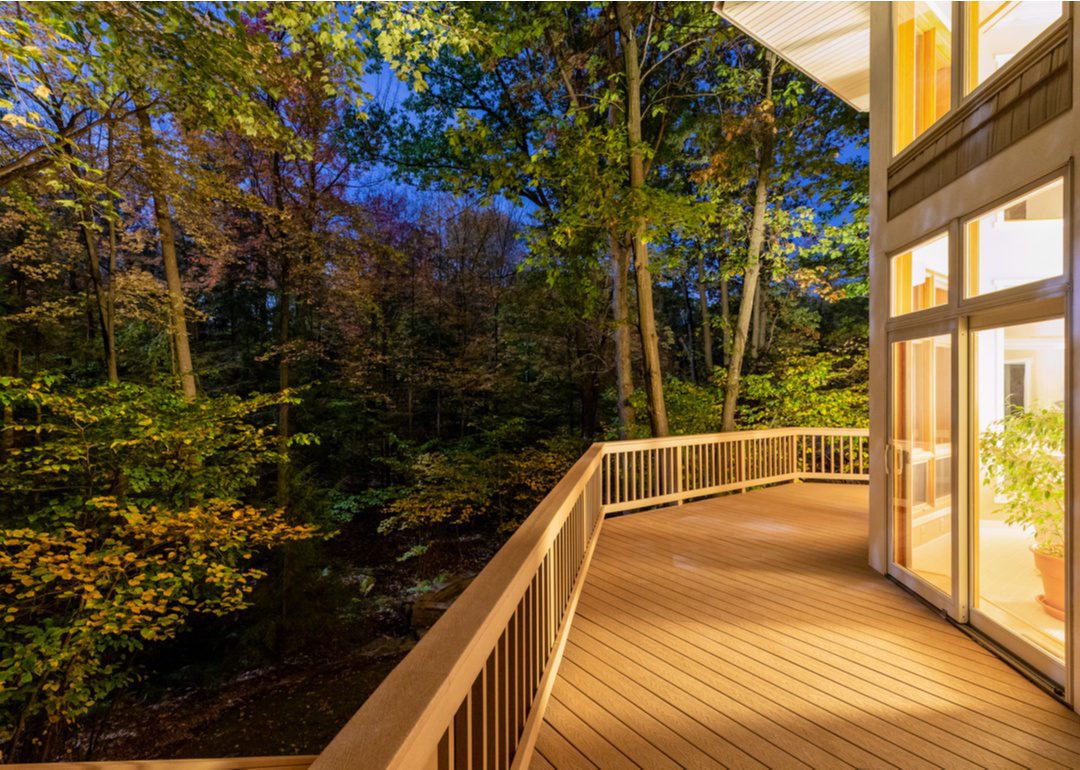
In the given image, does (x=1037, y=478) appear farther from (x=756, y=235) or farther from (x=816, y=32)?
(x=756, y=235)

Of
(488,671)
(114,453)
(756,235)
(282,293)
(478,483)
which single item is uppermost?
(756,235)

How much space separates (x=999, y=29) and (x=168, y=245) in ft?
30.5

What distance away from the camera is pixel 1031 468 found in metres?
2.55

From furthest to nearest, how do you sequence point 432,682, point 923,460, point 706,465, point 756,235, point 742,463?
1. point 756,235
2. point 742,463
3. point 706,465
4. point 923,460
5. point 432,682

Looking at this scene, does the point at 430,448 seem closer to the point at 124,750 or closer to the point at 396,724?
the point at 124,750

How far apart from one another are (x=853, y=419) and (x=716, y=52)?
7.08m

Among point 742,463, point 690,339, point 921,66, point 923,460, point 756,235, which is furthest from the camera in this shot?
point 690,339

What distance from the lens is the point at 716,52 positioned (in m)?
8.60

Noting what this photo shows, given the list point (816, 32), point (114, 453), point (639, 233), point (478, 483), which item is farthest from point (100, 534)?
point (816, 32)

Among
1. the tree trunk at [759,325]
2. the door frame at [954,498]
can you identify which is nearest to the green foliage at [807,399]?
the tree trunk at [759,325]

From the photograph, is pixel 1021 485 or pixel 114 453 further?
pixel 114 453

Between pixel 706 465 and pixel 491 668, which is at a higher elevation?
pixel 491 668

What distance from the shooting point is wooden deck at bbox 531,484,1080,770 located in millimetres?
1995

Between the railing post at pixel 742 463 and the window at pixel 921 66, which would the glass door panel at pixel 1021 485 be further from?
the railing post at pixel 742 463
